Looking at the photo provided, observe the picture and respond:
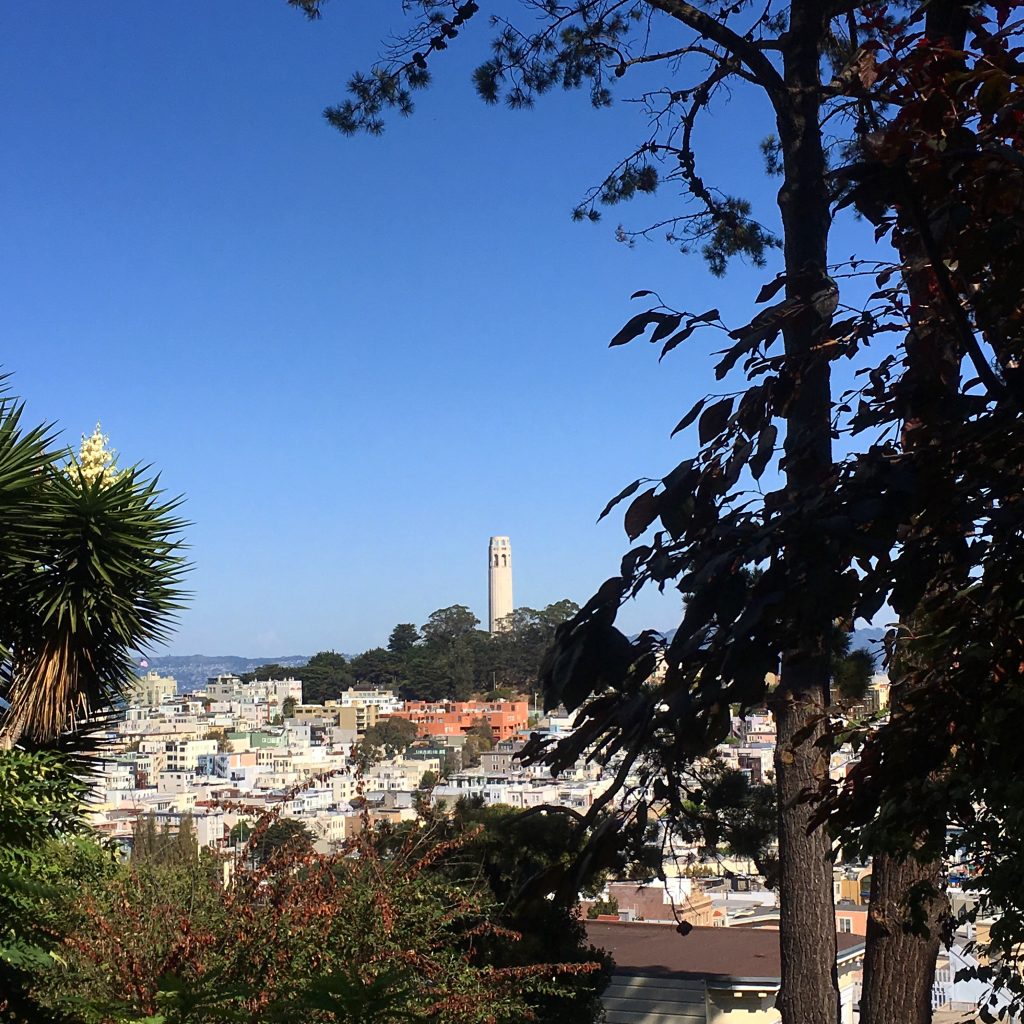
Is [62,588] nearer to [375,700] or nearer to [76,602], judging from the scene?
[76,602]

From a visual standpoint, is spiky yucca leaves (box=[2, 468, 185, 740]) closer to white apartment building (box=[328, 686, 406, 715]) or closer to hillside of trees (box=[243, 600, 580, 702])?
hillside of trees (box=[243, 600, 580, 702])

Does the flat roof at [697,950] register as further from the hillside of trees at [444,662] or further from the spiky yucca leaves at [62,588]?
the hillside of trees at [444,662]

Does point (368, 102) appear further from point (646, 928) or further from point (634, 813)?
point (646, 928)

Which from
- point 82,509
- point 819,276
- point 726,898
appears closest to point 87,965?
point 82,509

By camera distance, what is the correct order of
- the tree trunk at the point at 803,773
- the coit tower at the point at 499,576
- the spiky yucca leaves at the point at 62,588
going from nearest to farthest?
the tree trunk at the point at 803,773 < the spiky yucca leaves at the point at 62,588 < the coit tower at the point at 499,576

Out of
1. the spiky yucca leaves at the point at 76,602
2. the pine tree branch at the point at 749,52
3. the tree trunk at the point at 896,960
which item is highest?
the pine tree branch at the point at 749,52

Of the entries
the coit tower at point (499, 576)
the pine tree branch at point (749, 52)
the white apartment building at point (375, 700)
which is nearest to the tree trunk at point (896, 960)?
the pine tree branch at point (749, 52)

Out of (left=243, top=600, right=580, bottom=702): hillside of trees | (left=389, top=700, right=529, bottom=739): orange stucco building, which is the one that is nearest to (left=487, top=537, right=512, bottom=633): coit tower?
(left=243, top=600, right=580, bottom=702): hillside of trees
